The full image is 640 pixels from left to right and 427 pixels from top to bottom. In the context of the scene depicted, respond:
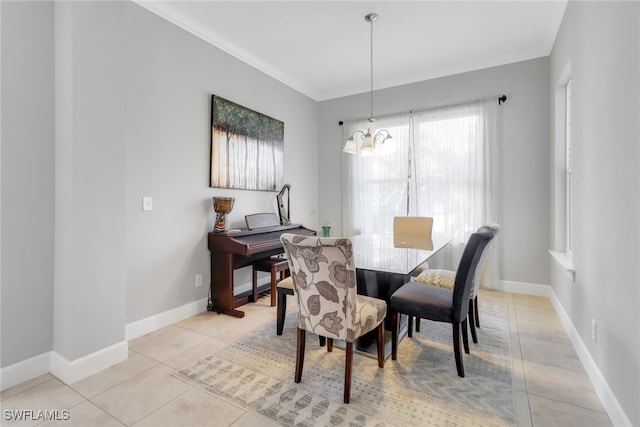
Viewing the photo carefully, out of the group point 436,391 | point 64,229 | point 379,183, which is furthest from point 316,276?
point 379,183

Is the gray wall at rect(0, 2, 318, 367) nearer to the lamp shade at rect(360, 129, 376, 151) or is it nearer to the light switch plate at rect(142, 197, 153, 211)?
the light switch plate at rect(142, 197, 153, 211)

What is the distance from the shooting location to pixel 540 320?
2.76m

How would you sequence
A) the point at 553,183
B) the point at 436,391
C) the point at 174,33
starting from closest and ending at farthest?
1. the point at 436,391
2. the point at 174,33
3. the point at 553,183

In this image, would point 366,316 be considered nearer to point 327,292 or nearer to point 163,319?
point 327,292

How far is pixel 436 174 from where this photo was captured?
12.9 feet

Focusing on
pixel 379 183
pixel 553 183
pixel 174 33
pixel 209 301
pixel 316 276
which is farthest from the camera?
pixel 379 183

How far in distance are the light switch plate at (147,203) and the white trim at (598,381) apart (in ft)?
10.5

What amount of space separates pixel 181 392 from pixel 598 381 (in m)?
2.37

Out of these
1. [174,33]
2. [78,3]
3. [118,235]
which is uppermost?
[174,33]

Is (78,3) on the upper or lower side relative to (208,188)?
upper

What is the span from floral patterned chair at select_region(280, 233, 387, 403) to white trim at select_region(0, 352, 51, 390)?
5.29 ft

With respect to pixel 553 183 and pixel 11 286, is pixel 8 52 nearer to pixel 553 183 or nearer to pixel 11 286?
pixel 11 286

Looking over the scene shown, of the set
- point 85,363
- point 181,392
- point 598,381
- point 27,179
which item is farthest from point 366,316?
point 27,179

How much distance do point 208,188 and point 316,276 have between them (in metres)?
1.92
